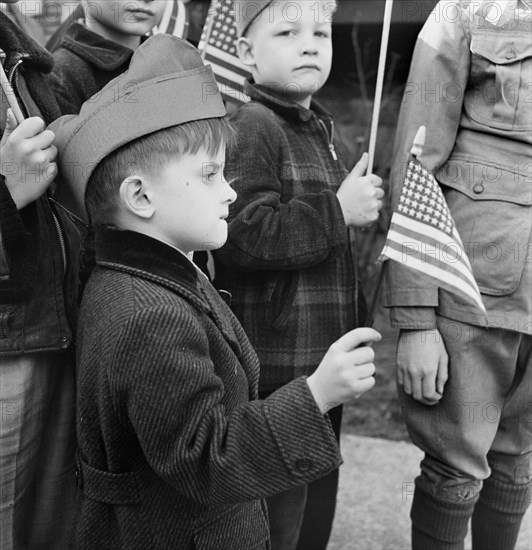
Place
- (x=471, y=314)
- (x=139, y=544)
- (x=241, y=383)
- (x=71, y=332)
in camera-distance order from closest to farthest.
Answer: (x=139, y=544) < (x=241, y=383) < (x=71, y=332) < (x=471, y=314)

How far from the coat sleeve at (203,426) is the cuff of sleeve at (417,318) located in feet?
2.77

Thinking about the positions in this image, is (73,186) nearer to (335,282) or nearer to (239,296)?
(239,296)

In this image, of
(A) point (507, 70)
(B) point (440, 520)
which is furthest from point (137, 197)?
(B) point (440, 520)

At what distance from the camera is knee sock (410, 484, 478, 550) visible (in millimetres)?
2219

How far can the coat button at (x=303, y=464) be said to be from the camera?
4.51 ft

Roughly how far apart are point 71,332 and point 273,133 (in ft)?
2.64

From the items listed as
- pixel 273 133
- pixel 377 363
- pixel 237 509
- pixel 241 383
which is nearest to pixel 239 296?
pixel 273 133

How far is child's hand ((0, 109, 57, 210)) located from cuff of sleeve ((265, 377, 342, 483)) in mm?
679

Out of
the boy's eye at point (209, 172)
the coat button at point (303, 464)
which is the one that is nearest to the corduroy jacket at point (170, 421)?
the coat button at point (303, 464)

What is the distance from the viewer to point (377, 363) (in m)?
4.84

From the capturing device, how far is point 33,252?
1724 mm

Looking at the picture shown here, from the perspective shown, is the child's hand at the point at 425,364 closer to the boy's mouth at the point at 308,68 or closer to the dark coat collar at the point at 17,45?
the boy's mouth at the point at 308,68

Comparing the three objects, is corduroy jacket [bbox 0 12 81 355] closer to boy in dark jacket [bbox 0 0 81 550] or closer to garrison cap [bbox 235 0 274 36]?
boy in dark jacket [bbox 0 0 81 550]

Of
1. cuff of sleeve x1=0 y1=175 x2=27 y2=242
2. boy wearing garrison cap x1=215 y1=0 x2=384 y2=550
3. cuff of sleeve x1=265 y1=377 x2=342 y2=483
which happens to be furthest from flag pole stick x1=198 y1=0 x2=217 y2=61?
cuff of sleeve x1=265 y1=377 x2=342 y2=483
